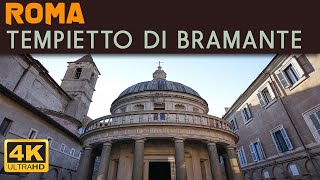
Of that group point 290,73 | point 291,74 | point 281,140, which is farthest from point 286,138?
point 290,73

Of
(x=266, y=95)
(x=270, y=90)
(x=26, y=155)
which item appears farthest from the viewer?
(x=266, y=95)

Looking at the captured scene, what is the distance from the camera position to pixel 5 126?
1538 centimetres

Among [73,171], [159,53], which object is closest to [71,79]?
[73,171]

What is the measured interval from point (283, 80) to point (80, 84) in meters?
36.5

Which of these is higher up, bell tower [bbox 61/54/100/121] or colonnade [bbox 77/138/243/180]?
bell tower [bbox 61/54/100/121]

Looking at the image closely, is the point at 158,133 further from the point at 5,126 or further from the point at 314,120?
the point at 5,126

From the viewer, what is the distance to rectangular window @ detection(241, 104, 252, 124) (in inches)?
888

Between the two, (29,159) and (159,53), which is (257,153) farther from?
(29,159)

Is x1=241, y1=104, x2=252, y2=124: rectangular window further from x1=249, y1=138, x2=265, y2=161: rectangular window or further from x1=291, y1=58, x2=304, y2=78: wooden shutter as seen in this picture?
x1=291, y1=58, x2=304, y2=78: wooden shutter

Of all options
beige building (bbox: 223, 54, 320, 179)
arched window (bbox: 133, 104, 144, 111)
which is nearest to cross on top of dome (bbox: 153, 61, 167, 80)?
arched window (bbox: 133, 104, 144, 111)

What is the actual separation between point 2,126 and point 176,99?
48.3 ft

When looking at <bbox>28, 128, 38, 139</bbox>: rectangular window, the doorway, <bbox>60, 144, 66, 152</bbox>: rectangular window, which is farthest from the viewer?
<bbox>60, 144, 66, 152</bbox>: rectangular window

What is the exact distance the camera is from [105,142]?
1234 centimetres

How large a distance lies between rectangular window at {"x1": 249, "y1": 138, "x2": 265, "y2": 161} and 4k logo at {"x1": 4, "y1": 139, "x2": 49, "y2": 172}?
69.7 feet
